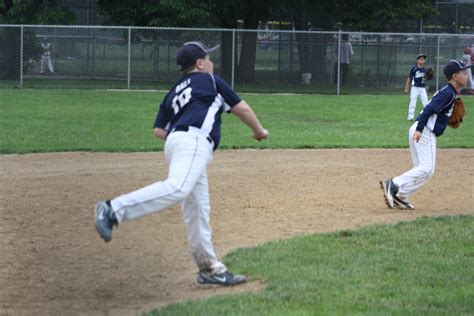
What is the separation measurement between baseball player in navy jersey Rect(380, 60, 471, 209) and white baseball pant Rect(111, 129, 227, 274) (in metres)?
4.21

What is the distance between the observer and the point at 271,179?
13.6 m

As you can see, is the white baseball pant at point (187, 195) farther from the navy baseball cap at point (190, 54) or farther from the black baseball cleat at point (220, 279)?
the navy baseball cap at point (190, 54)

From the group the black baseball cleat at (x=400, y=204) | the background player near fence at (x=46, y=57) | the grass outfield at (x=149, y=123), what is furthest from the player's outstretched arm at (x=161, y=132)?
the background player near fence at (x=46, y=57)

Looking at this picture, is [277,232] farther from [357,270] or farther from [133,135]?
[133,135]

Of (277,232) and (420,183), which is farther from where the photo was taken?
(420,183)

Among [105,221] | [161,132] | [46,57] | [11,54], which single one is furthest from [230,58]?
[105,221]

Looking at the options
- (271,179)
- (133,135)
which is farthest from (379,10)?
(271,179)

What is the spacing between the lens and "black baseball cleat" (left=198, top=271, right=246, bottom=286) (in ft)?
24.6

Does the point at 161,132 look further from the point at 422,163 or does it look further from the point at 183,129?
the point at 422,163

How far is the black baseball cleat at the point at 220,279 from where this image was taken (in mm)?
7500

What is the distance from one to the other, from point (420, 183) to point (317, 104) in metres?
17.3

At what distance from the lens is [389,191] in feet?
37.3

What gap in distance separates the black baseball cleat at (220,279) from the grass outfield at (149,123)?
946cm

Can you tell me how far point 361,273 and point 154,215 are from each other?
356cm
